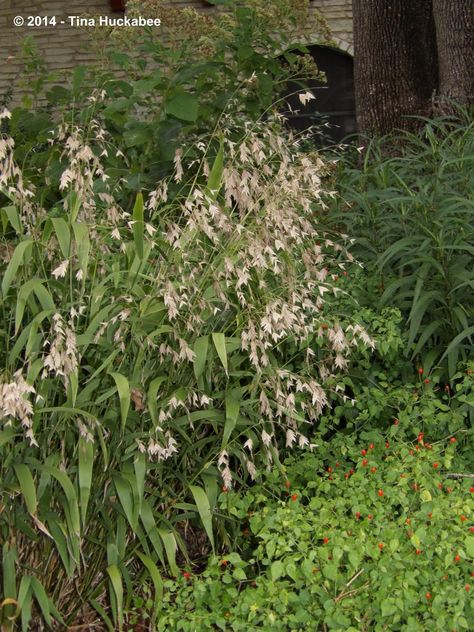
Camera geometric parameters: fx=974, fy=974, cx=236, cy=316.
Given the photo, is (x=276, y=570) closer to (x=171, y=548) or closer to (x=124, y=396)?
(x=171, y=548)

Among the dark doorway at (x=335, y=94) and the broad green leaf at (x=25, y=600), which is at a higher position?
the dark doorway at (x=335, y=94)

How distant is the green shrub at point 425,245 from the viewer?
150 inches

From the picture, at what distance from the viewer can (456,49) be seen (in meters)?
5.79

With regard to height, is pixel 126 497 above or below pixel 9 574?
above

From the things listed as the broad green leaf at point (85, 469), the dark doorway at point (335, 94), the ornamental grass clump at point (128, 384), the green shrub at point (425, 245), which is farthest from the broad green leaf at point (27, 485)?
the dark doorway at point (335, 94)

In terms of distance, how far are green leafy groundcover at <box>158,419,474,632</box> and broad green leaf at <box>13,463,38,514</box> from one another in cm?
52

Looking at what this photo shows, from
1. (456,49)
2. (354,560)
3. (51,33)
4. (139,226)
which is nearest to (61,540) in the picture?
(354,560)

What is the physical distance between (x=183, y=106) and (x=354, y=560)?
2.75 meters

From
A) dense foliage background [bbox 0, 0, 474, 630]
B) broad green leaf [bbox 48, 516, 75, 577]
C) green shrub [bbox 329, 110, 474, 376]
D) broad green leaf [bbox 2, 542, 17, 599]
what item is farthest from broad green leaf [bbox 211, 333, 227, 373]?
green shrub [bbox 329, 110, 474, 376]

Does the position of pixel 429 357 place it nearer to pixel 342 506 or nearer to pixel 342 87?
pixel 342 506

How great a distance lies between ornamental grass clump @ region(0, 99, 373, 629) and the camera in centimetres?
289

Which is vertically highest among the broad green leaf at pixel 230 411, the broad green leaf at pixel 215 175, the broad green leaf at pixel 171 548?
the broad green leaf at pixel 215 175

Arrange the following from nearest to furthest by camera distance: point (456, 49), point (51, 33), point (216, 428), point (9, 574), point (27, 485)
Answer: point (27, 485), point (9, 574), point (216, 428), point (456, 49), point (51, 33)

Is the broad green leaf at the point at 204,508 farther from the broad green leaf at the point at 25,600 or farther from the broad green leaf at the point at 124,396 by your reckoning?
the broad green leaf at the point at 25,600
